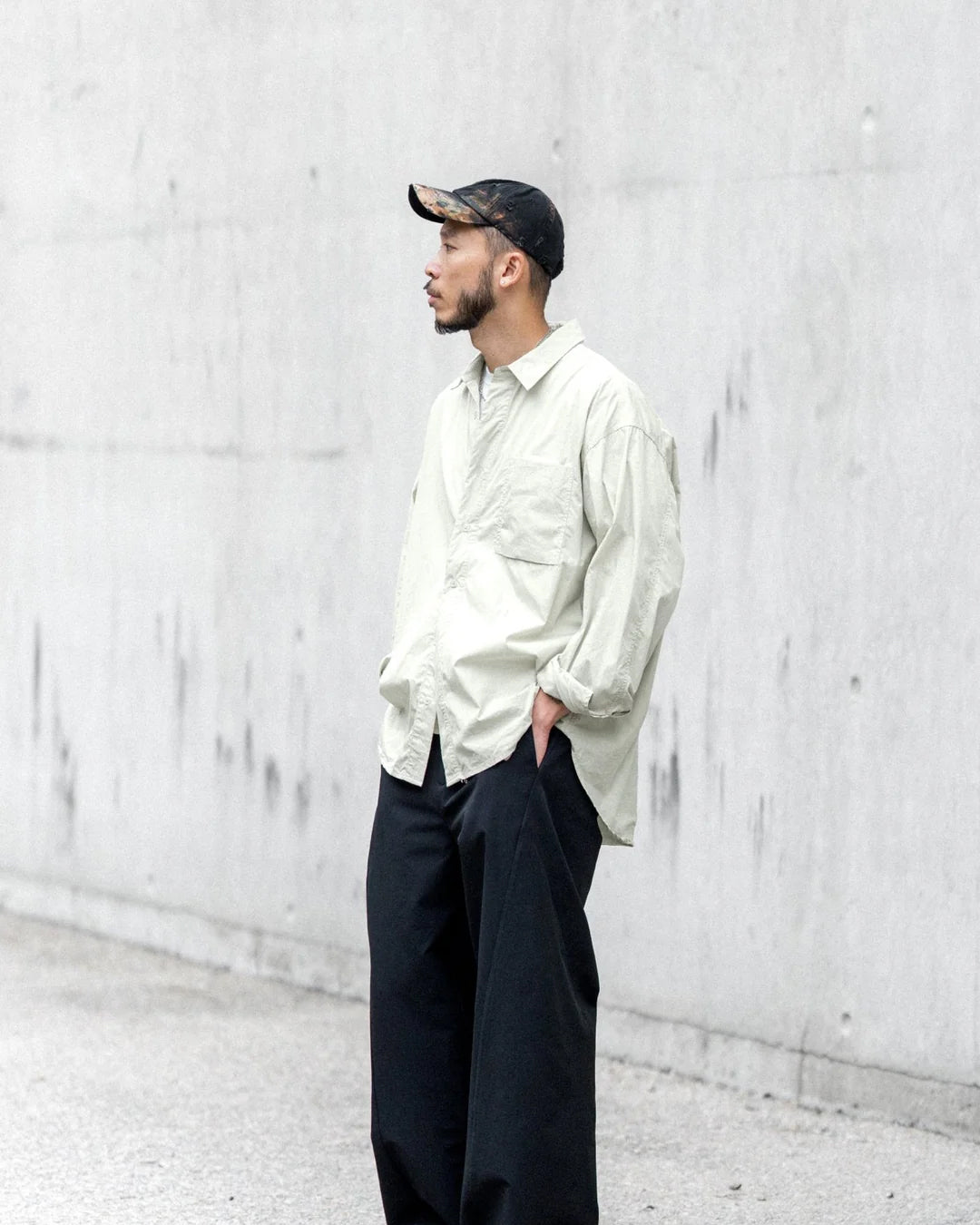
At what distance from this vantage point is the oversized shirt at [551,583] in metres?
3.45

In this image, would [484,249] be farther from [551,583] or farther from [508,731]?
[508,731]

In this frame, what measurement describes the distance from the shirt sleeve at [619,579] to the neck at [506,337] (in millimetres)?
258

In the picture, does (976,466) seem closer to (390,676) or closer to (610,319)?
(610,319)

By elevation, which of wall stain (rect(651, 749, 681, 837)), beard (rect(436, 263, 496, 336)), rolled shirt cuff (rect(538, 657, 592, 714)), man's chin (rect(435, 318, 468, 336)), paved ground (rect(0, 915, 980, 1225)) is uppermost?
beard (rect(436, 263, 496, 336))

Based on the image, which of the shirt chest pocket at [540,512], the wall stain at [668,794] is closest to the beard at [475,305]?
the shirt chest pocket at [540,512]

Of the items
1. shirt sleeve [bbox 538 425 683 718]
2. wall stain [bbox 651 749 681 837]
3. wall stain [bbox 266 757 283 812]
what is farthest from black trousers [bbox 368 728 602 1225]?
wall stain [bbox 266 757 283 812]

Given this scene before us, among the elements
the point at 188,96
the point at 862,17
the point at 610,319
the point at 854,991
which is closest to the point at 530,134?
the point at 610,319

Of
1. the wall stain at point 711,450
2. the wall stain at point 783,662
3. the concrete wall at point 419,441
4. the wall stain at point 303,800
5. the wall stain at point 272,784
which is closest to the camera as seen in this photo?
the concrete wall at point 419,441

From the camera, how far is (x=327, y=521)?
6168 mm

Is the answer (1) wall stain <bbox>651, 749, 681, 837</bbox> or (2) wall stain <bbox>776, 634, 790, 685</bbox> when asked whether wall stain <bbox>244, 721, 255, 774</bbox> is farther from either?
(2) wall stain <bbox>776, 634, 790, 685</bbox>

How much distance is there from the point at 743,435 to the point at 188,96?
2.47 meters

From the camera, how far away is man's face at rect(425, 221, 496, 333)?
3.60 meters

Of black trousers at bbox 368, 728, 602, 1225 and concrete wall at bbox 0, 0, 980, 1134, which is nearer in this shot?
black trousers at bbox 368, 728, 602, 1225

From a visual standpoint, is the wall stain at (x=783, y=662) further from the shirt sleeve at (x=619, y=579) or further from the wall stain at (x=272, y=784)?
the wall stain at (x=272, y=784)
